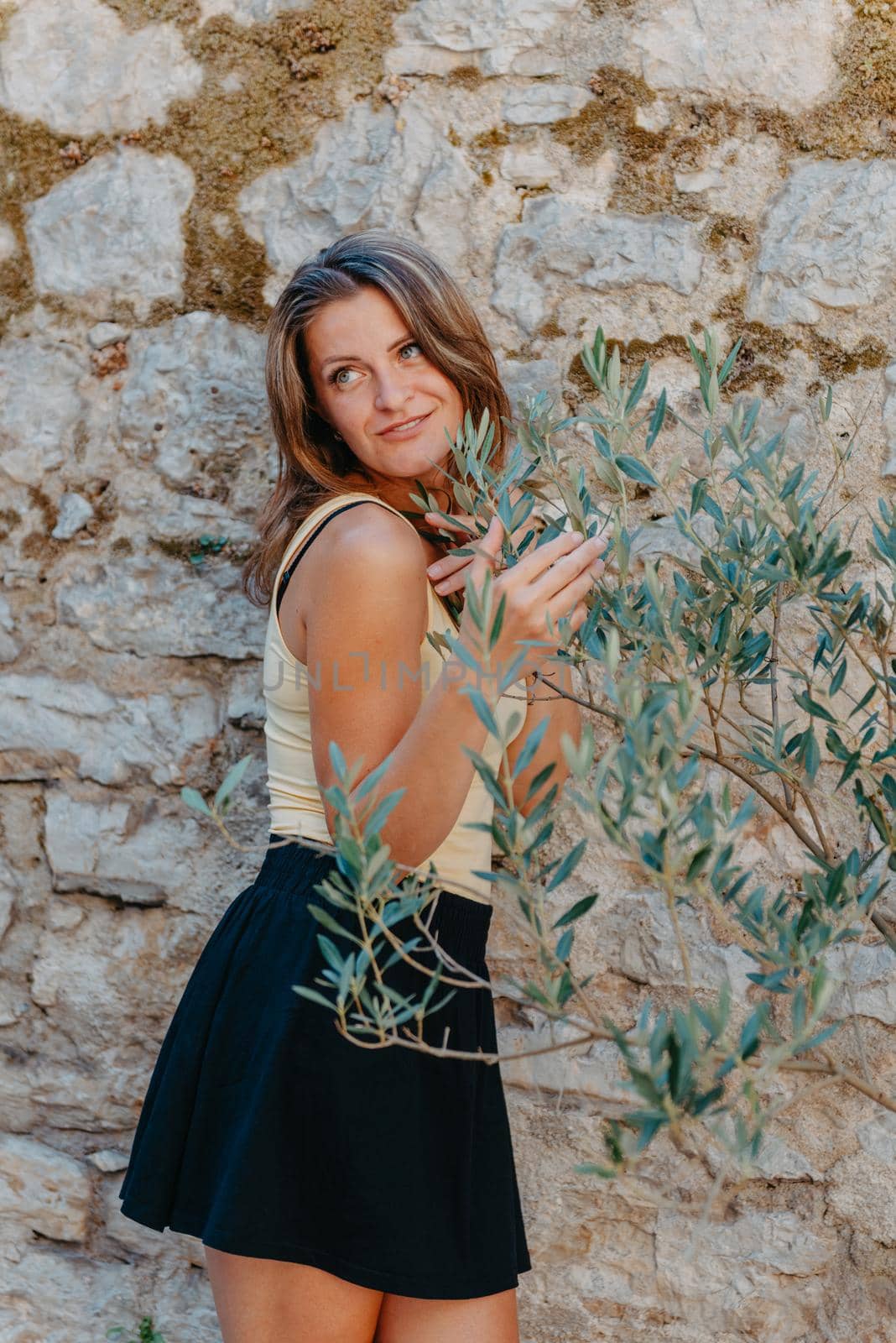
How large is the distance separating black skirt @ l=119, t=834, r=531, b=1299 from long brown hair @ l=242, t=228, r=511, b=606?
610 millimetres

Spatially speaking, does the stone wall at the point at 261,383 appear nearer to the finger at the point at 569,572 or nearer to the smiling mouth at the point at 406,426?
the smiling mouth at the point at 406,426

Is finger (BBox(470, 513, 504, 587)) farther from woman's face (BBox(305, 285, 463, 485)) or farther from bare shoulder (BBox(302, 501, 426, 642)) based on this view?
woman's face (BBox(305, 285, 463, 485))

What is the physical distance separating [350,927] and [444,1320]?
0.60m

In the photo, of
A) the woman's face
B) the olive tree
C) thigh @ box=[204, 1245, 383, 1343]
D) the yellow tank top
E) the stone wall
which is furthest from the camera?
the stone wall

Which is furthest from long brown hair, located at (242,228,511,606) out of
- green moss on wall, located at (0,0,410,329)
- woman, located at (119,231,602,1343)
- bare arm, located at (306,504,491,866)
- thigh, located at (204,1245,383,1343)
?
thigh, located at (204,1245,383,1343)

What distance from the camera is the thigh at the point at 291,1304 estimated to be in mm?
1679

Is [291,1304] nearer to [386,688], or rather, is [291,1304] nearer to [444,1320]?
[444,1320]

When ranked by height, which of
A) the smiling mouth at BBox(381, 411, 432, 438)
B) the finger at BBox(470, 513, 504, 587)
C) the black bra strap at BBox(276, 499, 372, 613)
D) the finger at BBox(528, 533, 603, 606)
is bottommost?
the black bra strap at BBox(276, 499, 372, 613)

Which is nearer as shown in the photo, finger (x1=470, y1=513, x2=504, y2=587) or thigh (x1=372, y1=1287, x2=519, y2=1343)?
finger (x1=470, y1=513, x2=504, y2=587)

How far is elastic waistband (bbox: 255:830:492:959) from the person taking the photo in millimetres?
1819

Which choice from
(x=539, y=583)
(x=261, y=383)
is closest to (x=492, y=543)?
(x=539, y=583)

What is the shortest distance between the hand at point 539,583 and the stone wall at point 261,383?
0.83 meters

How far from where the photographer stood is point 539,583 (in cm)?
145

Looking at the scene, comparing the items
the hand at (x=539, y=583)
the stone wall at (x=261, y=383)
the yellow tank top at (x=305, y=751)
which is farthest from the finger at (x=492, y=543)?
the stone wall at (x=261, y=383)
